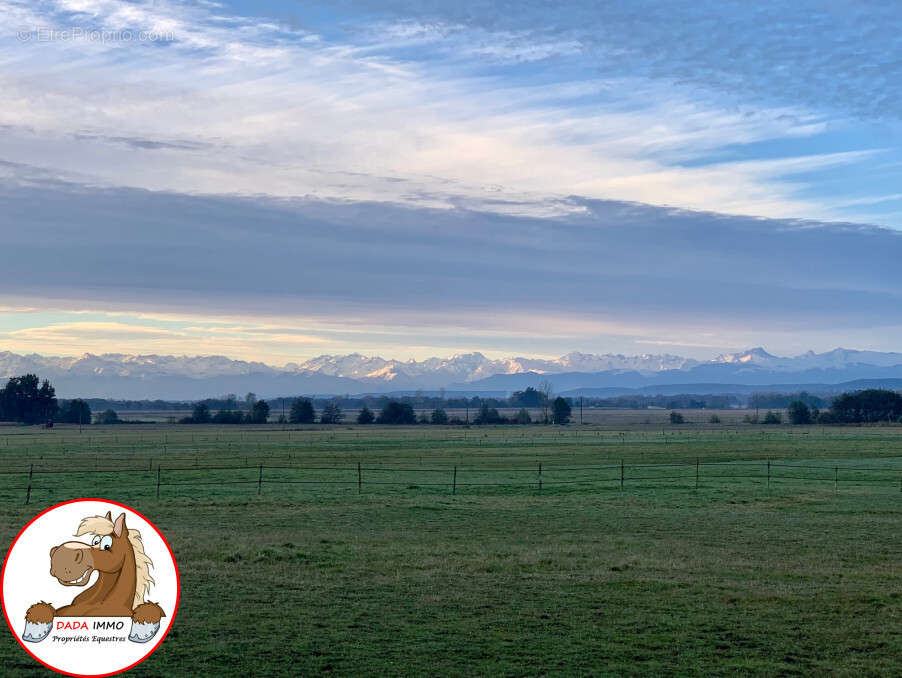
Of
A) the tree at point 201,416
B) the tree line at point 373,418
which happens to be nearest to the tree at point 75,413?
the tree line at point 373,418

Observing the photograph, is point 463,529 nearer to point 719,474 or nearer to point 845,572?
point 845,572

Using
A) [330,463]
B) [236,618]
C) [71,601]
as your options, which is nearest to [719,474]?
[330,463]

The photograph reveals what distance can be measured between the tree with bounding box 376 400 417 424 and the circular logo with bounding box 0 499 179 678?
172m

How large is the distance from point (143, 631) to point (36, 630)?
3.72 feet

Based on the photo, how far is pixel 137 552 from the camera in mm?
9844

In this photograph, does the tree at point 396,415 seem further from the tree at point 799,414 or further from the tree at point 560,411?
the tree at point 799,414

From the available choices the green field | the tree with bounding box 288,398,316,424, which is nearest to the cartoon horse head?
the green field

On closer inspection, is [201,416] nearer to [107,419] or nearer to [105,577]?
[107,419]

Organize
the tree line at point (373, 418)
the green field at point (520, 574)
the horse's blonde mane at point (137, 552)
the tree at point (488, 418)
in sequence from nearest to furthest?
the horse's blonde mane at point (137, 552)
the green field at point (520, 574)
the tree line at point (373, 418)
the tree at point (488, 418)

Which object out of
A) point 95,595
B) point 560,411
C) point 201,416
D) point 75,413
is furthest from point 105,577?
point 75,413

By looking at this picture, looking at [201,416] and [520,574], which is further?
[201,416]

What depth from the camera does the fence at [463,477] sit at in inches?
1874

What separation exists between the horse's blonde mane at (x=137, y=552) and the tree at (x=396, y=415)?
172378 millimetres

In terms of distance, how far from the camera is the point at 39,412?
18712 centimetres
